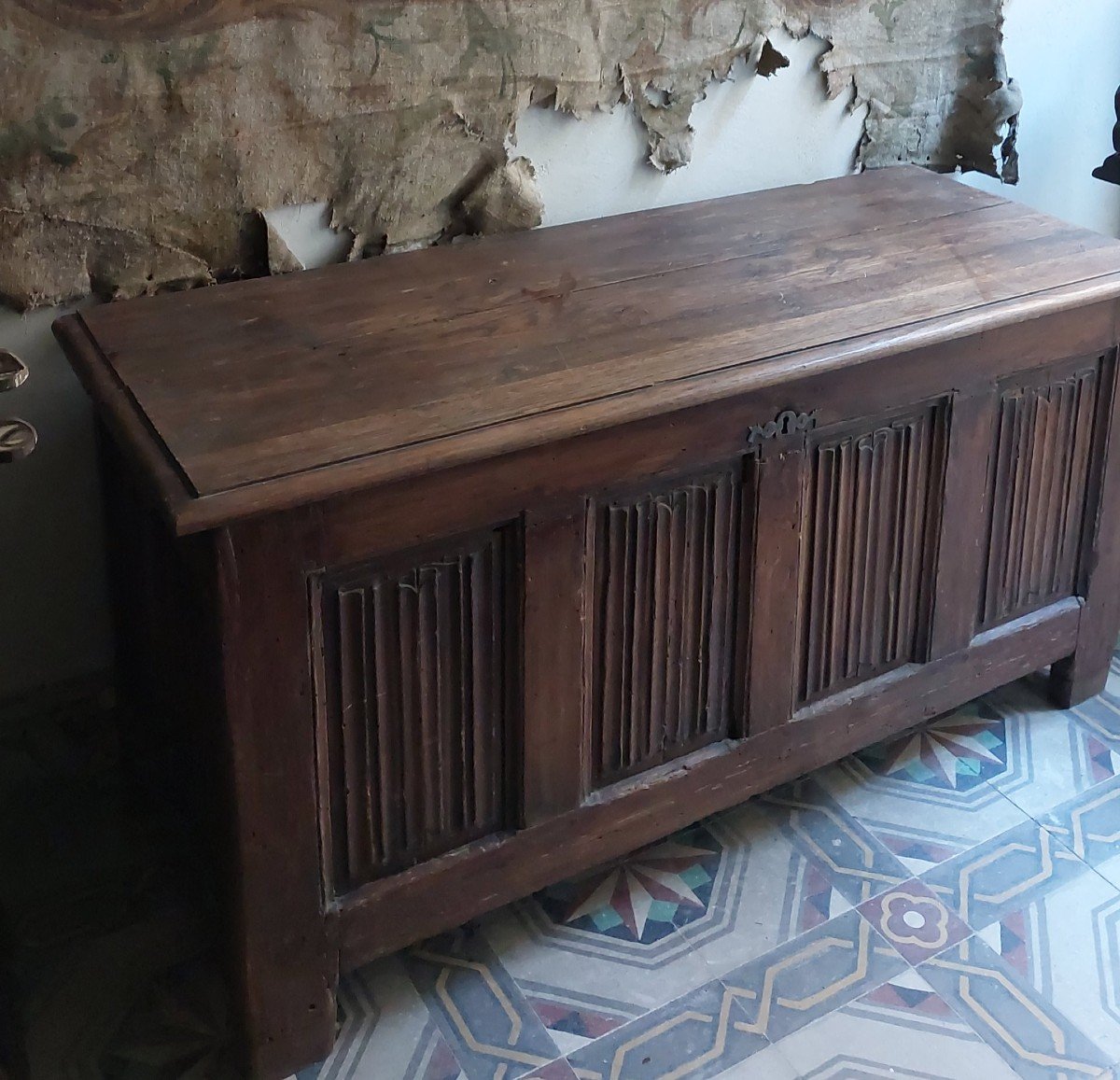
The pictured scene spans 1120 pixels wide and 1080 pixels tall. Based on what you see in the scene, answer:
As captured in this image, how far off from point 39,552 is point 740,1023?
100cm

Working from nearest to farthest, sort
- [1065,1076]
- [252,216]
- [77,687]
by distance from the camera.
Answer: [1065,1076] → [252,216] → [77,687]

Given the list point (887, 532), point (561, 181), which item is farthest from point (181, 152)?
point (887, 532)

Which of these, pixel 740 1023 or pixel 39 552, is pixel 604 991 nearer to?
pixel 740 1023

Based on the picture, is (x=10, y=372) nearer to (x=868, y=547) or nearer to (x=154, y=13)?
(x=154, y=13)

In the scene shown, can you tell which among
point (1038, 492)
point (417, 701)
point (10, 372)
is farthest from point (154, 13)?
point (1038, 492)

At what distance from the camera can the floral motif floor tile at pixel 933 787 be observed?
71.4 inches

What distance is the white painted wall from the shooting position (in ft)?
5.35

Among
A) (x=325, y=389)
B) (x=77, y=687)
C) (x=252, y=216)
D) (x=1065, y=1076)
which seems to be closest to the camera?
(x=325, y=389)

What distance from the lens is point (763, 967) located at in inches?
63.8

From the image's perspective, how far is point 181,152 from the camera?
60.8 inches

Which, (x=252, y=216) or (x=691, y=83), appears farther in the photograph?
(x=691, y=83)

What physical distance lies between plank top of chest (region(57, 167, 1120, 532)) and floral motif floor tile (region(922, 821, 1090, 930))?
698 millimetres

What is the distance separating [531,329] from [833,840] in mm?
805

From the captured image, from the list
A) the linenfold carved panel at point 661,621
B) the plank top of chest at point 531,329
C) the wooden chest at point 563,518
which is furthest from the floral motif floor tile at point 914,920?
the plank top of chest at point 531,329
